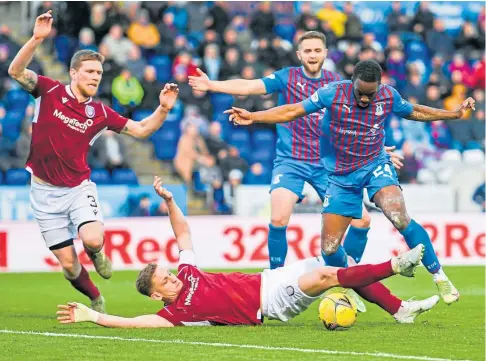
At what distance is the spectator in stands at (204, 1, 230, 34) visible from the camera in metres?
22.9

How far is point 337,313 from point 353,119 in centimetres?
183

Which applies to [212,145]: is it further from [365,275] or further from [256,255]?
[365,275]

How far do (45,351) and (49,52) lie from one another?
14080 millimetres

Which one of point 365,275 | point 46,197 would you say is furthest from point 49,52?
point 365,275

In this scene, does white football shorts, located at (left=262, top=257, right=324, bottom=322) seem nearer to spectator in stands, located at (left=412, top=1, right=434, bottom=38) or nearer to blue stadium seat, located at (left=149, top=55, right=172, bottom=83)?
blue stadium seat, located at (left=149, top=55, right=172, bottom=83)

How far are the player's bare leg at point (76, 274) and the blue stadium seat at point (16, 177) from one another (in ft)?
26.0

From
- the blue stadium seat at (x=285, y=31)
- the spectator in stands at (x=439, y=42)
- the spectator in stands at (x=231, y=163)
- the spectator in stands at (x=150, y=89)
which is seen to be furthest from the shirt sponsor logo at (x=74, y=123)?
the spectator in stands at (x=439, y=42)

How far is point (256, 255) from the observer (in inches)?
682

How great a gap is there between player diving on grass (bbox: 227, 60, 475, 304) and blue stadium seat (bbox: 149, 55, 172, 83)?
11.8m

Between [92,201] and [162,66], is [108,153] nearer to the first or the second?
[162,66]

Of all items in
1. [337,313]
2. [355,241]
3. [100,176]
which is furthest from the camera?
[100,176]

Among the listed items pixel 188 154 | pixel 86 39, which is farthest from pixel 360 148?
pixel 86 39

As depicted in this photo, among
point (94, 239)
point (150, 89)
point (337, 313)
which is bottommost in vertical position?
point (337, 313)

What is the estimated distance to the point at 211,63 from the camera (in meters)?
21.9
